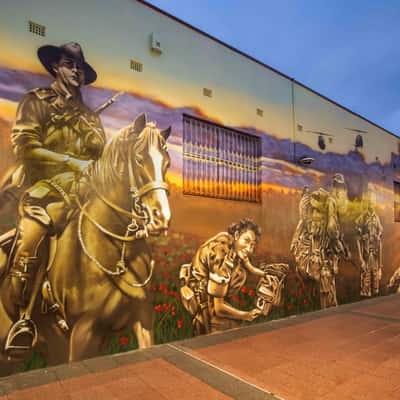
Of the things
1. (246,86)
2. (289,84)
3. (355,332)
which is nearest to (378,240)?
(355,332)

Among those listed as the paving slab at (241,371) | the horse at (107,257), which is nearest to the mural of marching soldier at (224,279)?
the paving slab at (241,371)

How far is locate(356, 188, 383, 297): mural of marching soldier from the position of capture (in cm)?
829

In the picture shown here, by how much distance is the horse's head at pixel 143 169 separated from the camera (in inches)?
172

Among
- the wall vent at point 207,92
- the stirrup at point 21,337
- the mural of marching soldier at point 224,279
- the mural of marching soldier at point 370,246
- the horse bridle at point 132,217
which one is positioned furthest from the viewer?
the mural of marching soldier at point 370,246

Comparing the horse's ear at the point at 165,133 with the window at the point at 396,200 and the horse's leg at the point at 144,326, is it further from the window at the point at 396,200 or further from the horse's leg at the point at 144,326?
the window at the point at 396,200

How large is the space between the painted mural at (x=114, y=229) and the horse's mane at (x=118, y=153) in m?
0.01

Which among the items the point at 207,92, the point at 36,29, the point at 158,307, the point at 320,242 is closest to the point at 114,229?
the point at 158,307

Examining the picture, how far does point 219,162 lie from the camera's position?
5.55 m

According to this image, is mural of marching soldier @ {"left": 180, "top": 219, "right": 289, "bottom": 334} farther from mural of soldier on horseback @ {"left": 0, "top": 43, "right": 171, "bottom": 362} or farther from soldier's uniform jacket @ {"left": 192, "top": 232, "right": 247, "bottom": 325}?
mural of soldier on horseback @ {"left": 0, "top": 43, "right": 171, "bottom": 362}

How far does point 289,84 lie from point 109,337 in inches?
232

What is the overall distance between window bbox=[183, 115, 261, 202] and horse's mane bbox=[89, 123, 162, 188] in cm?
68

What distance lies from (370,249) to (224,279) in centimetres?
534

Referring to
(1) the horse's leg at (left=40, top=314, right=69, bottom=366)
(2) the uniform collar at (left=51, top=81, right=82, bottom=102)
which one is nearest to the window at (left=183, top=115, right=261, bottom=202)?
(2) the uniform collar at (left=51, top=81, right=82, bottom=102)

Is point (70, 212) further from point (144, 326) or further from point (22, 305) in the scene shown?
point (144, 326)
